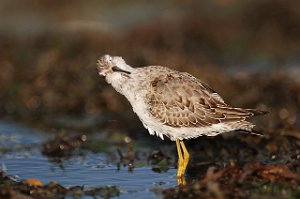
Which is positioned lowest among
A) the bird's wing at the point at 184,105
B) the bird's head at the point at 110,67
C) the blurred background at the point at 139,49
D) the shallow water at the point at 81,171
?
the shallow water at the point at 81,171

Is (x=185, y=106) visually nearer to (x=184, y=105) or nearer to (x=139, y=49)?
(x=184, y=105)

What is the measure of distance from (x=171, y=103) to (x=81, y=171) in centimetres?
169

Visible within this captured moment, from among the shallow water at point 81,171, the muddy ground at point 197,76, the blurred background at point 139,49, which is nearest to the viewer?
the muddy ground at point 197,76

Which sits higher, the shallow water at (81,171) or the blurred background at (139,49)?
the blurred background at (139,49)

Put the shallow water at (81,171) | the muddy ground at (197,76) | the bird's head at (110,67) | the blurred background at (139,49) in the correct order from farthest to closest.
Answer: the blurred background at (139,49), the bird's head at (110,67), the shallow water at (81,171), the muddy ground at (197,76)

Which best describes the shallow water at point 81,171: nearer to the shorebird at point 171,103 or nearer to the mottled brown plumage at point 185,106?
the shorebird at point 171,103

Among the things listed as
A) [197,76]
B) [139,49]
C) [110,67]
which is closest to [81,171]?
[110,67]

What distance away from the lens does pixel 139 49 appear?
16281 mm

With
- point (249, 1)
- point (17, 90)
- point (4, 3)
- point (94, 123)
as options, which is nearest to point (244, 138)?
point (94, 123)

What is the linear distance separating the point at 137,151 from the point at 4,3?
1274 centimetres

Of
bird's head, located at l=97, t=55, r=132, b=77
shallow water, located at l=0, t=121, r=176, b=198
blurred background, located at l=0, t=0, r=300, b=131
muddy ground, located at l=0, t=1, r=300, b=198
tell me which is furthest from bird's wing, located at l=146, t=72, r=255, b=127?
blurred background, located at l=0, t=0, r=300, b=131

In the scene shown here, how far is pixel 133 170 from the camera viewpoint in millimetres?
9969

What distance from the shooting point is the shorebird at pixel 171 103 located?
9414 millimetres

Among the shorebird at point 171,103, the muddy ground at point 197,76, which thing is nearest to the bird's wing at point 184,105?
the shorebird at point 171,103
